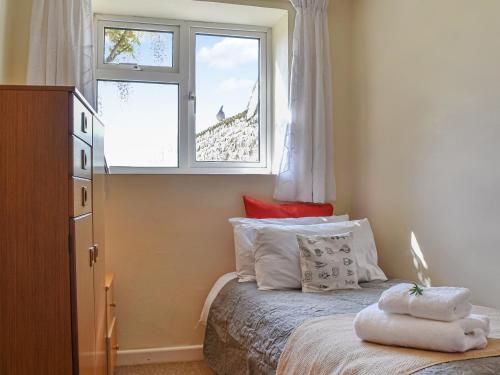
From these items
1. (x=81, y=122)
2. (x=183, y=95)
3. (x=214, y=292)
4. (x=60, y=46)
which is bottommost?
(x=214, y=292)

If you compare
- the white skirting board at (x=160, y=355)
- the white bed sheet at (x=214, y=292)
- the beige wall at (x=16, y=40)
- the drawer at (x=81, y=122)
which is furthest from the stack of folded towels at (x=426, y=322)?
the beige wall at (x=16, y=40)

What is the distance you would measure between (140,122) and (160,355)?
4.67 ft

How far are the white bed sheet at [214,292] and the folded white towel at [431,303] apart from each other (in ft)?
4.19

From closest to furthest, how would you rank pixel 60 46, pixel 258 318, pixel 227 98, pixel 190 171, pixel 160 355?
pixel 258 318, pixel 60 46, pixel 160 355, pixel 190 171, pixel 227 98

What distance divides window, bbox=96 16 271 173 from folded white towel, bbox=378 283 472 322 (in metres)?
1.77

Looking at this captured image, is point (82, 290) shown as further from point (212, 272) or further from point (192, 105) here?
point (192, 105)

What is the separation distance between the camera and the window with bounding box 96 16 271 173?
2.90m

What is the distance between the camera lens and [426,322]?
134 cm

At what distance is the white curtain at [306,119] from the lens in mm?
2852

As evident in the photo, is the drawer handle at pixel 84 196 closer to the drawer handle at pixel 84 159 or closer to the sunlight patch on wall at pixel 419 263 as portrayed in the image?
the drawer handle at pixel 84 159

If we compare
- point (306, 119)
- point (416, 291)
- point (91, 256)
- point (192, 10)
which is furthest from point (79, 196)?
point (192, 10)

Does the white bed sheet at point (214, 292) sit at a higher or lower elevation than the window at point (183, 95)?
lower

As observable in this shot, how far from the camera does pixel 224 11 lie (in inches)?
115

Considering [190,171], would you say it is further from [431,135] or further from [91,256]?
[431,135]
